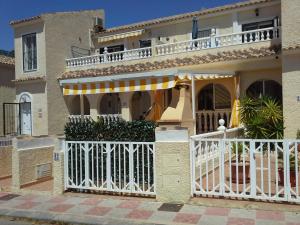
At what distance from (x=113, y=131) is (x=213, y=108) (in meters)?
11.7

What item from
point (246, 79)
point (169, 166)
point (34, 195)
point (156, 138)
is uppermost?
point (246, 79)

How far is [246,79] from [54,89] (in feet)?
44.7

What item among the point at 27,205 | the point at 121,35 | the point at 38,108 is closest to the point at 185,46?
the point at 121,35

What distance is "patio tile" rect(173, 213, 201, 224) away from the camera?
26.1 feet

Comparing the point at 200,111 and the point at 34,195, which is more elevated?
the point at 200,111

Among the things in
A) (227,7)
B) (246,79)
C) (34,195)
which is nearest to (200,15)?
(227,7)

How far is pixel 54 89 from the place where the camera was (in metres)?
25.0

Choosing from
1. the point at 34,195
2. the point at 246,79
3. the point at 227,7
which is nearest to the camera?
the point at 34,195

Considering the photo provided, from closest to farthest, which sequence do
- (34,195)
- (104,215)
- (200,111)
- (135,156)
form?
(104,215), (135,156), (34,195), (200,111)

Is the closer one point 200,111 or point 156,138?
point 156,138

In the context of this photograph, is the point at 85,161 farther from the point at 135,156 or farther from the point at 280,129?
the point at 280,129

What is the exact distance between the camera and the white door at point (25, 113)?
25.5 m

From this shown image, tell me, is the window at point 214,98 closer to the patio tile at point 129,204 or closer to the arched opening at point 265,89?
the arched opening at point 265,89

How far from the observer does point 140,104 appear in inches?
1028
